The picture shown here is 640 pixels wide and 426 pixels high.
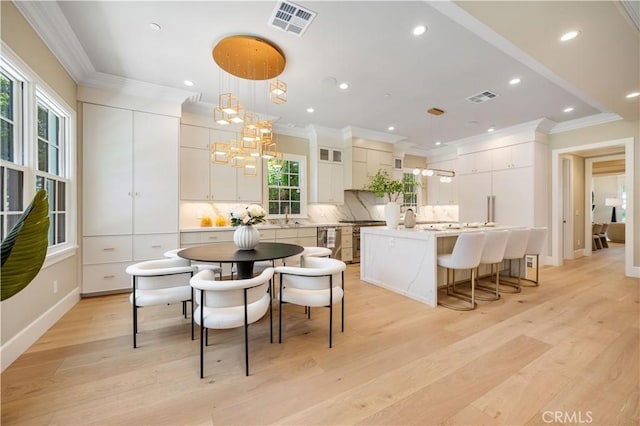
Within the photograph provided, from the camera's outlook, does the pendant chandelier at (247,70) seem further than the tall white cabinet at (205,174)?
No

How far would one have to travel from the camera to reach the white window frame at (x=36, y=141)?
86.4 inches

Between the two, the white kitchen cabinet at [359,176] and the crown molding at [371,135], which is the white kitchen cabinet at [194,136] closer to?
the crown molding at [371,135]

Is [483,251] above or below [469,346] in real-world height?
above

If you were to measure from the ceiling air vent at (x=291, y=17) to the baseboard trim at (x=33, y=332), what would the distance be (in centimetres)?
337

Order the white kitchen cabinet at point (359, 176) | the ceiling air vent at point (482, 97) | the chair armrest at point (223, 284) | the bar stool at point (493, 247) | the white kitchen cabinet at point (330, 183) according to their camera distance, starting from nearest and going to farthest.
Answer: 1. the chair armrest at point (223, 284)
2. the bar stool at point (493, 247)
3. the ceiling air vent at point (482, 97)
4. the white kitchen cabinet at point (330, 183)
5. the white kitchen cabinet at point (359, 176)

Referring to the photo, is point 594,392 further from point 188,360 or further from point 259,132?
point 259,132

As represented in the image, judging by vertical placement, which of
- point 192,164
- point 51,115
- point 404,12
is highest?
point 404,12

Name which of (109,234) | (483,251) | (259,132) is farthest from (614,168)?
(109,234)

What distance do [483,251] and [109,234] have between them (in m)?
4.92

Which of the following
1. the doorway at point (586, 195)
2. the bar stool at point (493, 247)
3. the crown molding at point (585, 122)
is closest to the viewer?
the bar stool at point (493, 247)

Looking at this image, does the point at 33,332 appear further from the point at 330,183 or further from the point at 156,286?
the point at 330,183

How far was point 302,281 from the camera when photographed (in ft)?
7.55

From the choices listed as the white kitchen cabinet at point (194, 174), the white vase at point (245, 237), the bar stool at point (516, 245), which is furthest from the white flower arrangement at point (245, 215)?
the bar stool at point (516, 245)

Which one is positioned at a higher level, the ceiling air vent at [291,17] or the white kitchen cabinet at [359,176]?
the ceiling air vent at [291,17]
